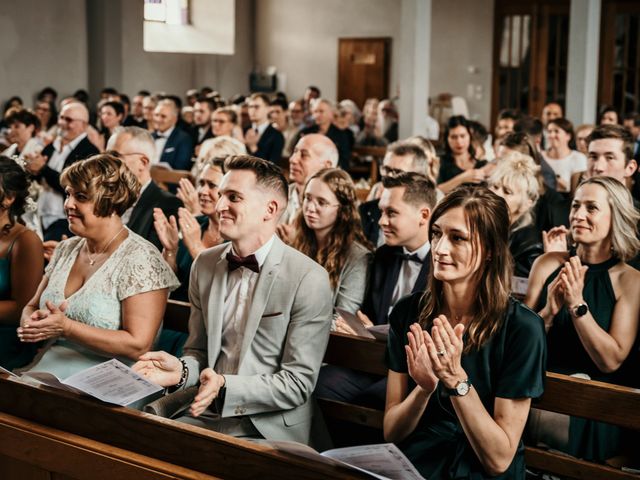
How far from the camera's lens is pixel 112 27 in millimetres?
14781

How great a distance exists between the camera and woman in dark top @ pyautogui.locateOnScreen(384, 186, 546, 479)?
2404 millimetres

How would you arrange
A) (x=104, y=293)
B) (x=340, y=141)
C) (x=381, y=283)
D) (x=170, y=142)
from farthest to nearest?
(x=340, y=141) < (x=170, y=142) < (x=381, y=283) < (x=104, y=293)

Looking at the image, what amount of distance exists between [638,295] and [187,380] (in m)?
1.64

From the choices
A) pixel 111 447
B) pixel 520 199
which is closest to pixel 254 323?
pixel 111 447

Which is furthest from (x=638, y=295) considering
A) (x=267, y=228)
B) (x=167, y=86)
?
(x=167, y=86)

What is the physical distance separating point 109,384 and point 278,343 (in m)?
0.62

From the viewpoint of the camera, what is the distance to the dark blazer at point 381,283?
4.02m

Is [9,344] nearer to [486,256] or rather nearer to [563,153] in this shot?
[486,256]

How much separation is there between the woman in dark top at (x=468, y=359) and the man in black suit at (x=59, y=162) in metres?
4.33

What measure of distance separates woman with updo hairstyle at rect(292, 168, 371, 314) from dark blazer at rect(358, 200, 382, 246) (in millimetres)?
849

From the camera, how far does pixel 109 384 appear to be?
101 inches

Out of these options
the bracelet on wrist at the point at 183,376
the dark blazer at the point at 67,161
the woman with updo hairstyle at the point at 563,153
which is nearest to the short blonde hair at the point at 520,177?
the bracelet on wrist at the point at 183,376

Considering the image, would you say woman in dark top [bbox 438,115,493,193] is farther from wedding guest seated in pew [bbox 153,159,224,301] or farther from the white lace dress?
the white lace dress

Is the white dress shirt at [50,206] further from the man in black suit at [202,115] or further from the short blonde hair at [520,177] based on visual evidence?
the man in black suit at [202,115]
